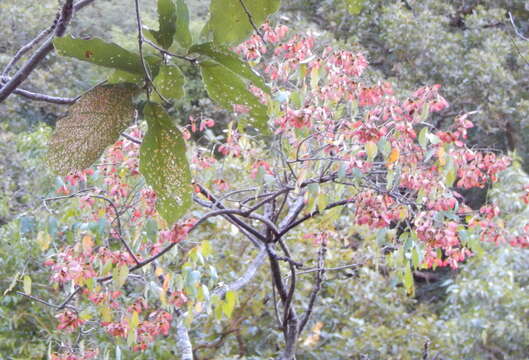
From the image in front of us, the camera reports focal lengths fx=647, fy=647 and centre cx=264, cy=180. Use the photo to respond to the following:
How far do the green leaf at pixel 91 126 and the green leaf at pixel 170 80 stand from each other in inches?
0.5

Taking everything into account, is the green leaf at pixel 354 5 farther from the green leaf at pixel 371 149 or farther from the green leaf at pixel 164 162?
the green leaf at pixel 371 149

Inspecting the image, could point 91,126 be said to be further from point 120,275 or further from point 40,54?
point 120,275

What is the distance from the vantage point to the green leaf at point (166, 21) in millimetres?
260

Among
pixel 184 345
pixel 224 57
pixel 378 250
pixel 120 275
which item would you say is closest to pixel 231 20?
pixel 224 57

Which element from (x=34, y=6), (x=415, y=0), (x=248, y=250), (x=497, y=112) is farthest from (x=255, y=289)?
(x=34, y=6)

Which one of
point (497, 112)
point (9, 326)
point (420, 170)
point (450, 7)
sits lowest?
point (9, 326)

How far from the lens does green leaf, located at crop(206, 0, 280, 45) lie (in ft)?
0.90

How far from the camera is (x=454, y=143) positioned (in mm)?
1758

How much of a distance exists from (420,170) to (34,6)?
4105 mm

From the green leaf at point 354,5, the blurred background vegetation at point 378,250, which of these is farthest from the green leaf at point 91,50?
the blurred background vegetation at point 378,250

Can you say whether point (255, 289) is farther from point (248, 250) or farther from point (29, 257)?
point (29, 257)

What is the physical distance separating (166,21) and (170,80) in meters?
0.03

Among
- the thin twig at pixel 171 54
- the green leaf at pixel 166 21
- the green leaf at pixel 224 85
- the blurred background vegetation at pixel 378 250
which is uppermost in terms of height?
the blurred background vegetation at pixel 378 250

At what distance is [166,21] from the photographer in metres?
0.26
